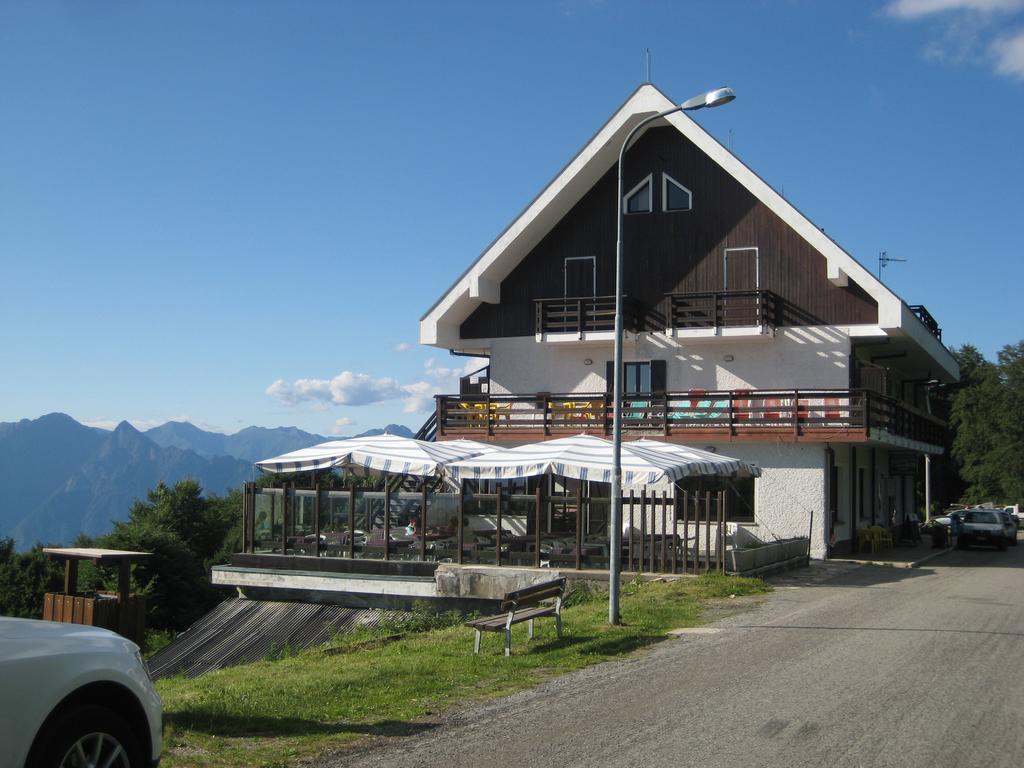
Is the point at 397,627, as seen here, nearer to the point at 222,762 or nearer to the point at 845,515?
the point at 222,762

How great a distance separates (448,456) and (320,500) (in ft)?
9.58

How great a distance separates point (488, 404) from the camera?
30.8 metres

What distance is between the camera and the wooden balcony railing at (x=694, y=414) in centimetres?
2711

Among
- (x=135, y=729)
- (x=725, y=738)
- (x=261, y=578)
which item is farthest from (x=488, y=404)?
(x=135, y=729)

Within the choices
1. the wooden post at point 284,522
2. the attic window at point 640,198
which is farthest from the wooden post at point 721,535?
the attic window at point 640,198

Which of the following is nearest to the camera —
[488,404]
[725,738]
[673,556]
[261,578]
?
[725,738]

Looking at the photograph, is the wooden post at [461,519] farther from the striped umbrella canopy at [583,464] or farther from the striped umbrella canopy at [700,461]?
the striped umbrella canopy at [700,461]

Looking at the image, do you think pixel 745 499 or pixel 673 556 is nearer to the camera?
pixel 673 556

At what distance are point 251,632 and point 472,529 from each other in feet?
15.8

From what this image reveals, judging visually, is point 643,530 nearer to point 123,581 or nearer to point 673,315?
point 673,315

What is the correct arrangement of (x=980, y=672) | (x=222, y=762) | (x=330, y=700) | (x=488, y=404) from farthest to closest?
1. (x=488, y=404)
2. (x=980, y=672)
3. (x=330, y=700)
4. (x=222, y=762)

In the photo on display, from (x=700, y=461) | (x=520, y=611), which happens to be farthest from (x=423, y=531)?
(x=520, y=611)

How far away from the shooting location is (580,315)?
103 ft

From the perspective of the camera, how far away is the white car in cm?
514
